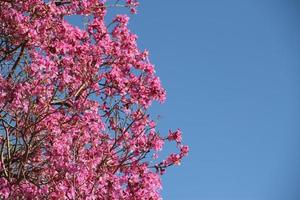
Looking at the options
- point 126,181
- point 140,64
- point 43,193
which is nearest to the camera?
point 43,193

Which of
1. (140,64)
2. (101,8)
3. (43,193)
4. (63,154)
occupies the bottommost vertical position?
(43,193)

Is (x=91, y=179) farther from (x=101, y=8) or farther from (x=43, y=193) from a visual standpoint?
(x=101, y=8)

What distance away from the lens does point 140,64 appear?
14.5 m

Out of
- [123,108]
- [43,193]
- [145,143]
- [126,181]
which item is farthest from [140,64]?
[43,193]

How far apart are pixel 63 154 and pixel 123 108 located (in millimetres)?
2906

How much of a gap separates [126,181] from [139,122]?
1.66 m

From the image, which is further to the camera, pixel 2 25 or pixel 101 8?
pixel 101 8

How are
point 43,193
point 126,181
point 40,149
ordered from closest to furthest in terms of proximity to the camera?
point 43,193
point 40,149
point 126,181

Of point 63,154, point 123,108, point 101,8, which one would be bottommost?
point 63,154

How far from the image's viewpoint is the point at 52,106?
1283 cm

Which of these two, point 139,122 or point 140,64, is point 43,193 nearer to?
point 139,122

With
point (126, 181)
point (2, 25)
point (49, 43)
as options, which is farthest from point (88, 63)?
point (126, 181)

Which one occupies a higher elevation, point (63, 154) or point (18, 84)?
point (18, 84)

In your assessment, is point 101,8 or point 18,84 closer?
point 18,84
